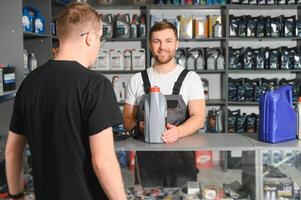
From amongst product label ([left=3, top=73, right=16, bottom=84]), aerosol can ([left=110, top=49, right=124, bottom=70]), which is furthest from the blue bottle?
aerosol can ([left=110, top=49, right=124, bottom=70])

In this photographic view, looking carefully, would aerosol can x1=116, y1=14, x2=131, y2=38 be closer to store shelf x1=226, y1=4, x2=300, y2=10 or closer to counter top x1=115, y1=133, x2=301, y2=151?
store shelf x1=226, y1=4, x2=300, y2=10

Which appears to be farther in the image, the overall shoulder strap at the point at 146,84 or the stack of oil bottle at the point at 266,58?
the stack of oil bottle at the point at 266,58

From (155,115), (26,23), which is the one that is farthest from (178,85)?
(26,23)

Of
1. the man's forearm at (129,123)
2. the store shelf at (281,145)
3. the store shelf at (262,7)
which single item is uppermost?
the store shelf at (262,7)

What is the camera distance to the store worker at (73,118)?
1.60 meters

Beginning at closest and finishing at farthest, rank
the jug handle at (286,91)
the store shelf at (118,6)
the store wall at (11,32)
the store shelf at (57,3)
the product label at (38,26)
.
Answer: the jug handle at (286,91), the store wall at (11,32), the product label at (38,26), the store shelf at (57,3), the store shelf at (118,6)

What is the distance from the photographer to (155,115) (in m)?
2.33

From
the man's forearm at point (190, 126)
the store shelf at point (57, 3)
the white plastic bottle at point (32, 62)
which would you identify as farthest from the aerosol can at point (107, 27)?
the man's forearm at point (190, 126)

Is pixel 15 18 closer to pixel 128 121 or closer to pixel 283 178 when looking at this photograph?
pixel 128 121

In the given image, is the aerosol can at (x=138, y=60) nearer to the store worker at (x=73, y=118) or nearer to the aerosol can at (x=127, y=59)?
the aerosol can at (x=127, y=59)

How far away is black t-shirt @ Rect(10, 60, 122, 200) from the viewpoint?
1593 millimetres

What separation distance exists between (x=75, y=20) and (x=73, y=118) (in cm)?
38

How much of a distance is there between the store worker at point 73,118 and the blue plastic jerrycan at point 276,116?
3.39ft

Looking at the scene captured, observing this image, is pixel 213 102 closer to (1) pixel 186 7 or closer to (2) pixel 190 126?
(1) pixel 186 7
